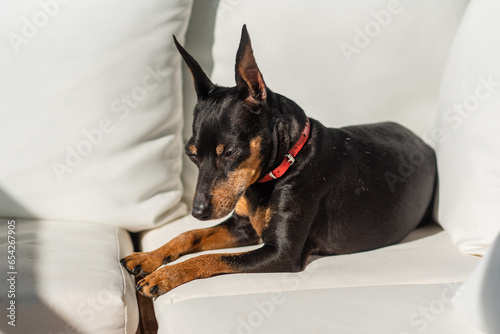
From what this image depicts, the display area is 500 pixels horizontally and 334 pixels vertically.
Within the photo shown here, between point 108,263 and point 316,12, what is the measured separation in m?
1.42

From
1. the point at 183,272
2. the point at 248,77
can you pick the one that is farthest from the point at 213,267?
the point at 248,77

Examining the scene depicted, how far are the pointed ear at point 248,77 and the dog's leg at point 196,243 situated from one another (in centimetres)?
57

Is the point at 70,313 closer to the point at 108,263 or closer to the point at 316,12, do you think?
the point at 108,263

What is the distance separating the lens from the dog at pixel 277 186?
192 centimetres

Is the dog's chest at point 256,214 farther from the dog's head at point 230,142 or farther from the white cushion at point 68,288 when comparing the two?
the white cushion at point 68,288

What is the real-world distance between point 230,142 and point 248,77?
24cm

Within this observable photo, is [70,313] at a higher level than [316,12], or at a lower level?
Answer: lower

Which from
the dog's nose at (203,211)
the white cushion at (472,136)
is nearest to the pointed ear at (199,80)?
the dog's nose at (203,211)

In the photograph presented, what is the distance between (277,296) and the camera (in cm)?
174

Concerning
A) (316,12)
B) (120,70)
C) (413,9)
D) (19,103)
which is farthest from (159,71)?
(413,9)

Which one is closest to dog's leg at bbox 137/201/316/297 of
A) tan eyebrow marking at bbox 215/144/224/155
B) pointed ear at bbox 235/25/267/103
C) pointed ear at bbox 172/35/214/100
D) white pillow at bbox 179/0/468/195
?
tan eyebrow marking at bbox 215/144/224/155

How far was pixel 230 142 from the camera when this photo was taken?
1904 millimetres

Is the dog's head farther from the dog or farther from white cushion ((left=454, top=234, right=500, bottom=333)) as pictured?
white cushion ((left=454, top=234, right=500, bottom=333))

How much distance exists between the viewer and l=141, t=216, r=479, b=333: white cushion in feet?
5.28
